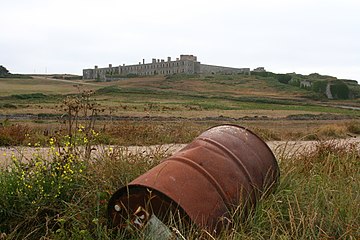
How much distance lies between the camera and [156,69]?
9888cm

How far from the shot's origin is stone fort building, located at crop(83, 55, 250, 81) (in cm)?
9581

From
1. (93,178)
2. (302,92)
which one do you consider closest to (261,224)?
(93,178)

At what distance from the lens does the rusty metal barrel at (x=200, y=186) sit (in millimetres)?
3371

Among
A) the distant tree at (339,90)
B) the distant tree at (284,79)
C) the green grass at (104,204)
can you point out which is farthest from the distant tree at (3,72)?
the green grass at (104,204)

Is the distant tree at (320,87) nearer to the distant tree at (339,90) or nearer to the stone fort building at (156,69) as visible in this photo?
the distant tree at (339,90)

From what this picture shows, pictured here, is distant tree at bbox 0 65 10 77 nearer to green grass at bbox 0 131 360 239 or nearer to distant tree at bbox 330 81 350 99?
distant tree at bbox 330 81 350 99

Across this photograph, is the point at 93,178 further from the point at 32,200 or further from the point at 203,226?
the point at 203,226

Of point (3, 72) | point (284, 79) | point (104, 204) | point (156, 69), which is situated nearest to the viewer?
point (104, 204)

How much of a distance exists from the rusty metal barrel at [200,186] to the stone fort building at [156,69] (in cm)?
8847

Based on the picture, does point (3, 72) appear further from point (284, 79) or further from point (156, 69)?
point (284, 79)

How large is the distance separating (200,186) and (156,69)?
96271 mm

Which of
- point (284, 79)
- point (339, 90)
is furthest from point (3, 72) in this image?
point (339, 90)

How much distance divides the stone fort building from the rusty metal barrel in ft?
290

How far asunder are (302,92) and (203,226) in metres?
65.8
